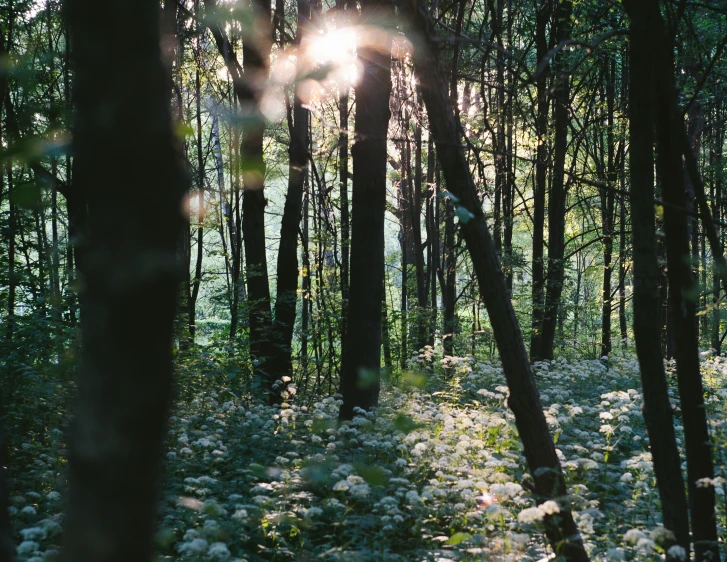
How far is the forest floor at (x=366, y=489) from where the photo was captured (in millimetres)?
3674

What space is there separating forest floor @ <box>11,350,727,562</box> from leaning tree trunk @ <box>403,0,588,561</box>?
0.23 meters

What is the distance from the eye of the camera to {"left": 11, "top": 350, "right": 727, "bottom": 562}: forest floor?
12.1 ft

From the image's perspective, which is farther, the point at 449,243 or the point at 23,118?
the point at 449,243

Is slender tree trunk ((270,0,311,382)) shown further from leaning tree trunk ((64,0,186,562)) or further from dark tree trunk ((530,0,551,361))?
leaning tree trunk ((64,0,186,562))

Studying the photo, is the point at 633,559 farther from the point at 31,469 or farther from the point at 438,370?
the point at 438,370

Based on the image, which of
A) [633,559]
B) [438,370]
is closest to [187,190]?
[633,559]

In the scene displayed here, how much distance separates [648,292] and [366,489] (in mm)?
2093

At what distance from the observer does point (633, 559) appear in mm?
3752

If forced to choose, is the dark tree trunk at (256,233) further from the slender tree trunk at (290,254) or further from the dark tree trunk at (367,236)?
the dark tree trunk at (367,236)

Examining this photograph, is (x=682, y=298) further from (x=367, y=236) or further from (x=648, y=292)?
(x=367, y=236)

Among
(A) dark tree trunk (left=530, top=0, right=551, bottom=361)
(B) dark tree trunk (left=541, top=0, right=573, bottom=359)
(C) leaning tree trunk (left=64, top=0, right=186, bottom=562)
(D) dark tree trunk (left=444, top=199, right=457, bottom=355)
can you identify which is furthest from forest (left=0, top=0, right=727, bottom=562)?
(D) dark tree trunk (left=444, top=199, right=457, bottom=355)

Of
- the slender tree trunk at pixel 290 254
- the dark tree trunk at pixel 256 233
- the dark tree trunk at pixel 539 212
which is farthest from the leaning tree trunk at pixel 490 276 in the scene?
the dark tree trunk at pixel 539 212

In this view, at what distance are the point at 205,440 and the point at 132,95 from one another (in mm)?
5126

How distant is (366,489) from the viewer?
3.89 metres
